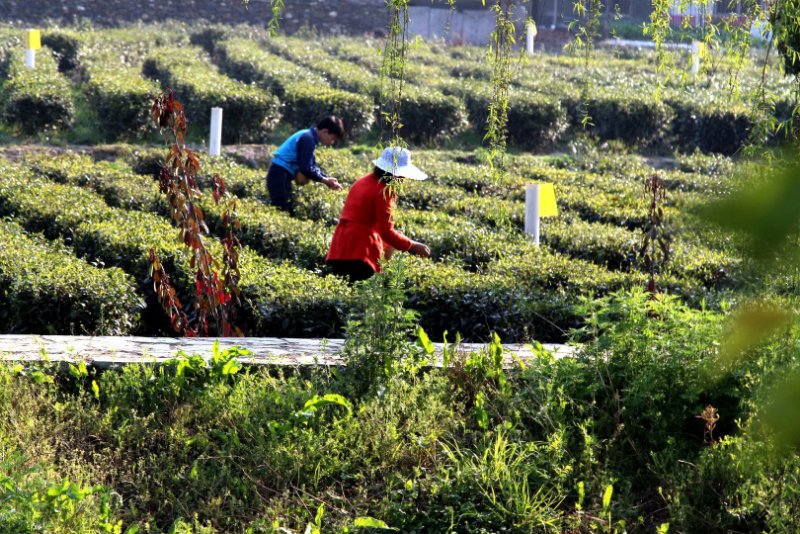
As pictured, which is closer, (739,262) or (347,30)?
(739,262)

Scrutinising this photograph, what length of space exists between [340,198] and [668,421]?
626 cm

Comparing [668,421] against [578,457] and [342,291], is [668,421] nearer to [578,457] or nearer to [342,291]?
[578,457]

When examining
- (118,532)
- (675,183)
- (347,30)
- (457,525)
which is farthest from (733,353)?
(347,30)

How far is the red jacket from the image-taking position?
6.87 m

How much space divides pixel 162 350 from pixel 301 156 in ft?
16.9

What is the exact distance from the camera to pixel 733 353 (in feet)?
5.24

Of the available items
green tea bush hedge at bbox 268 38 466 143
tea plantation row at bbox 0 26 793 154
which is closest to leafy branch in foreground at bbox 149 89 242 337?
tea plantation row at bbox 0 26 793 154

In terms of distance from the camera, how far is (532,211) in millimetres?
8672

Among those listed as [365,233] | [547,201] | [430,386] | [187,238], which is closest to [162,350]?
[187,238]

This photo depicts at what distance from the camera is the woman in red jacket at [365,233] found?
270 inches

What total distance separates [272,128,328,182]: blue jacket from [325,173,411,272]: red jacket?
305 centimetres

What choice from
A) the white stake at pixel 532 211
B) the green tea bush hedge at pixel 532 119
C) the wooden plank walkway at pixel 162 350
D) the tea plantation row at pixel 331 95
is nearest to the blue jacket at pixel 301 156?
the white stake at pixel 532 211

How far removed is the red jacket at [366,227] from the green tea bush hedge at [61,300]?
141cm

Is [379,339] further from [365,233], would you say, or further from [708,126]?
[708,126]
